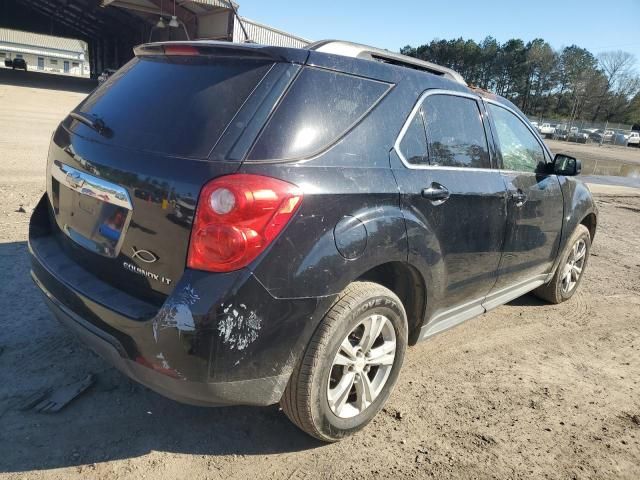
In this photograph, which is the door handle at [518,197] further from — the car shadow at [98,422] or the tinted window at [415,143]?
the car shadow at [98,422]

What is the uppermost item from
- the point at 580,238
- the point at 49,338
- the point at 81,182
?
the point at 81,182

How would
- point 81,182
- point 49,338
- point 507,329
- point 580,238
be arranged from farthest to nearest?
point 580,238
point 507,329
point 49,338
point 81,182

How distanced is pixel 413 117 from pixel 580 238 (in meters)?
2.89

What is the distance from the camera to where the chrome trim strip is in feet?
7.27

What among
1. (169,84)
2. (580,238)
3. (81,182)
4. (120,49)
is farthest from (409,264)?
(120,49)

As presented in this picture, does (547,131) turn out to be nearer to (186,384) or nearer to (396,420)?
(396,420)

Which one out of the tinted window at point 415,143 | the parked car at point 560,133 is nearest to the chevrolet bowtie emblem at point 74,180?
the tinted window at point 415,143

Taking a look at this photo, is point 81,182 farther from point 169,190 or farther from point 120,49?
point 120,49

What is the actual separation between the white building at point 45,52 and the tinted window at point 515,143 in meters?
101

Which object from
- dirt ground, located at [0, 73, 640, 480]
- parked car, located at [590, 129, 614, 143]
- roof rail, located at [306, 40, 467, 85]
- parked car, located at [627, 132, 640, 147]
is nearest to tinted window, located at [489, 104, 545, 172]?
roof rail, located at [306, 40, 467, 85]

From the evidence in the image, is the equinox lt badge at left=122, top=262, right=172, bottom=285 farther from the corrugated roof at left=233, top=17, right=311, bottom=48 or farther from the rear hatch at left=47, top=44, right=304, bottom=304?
the corrugated roof at left=233, top=17, right=311, bottom=48

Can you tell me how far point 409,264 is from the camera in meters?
2.68

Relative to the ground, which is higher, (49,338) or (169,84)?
(169,84)

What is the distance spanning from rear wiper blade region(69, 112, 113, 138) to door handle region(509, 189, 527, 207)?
8.38 ft
